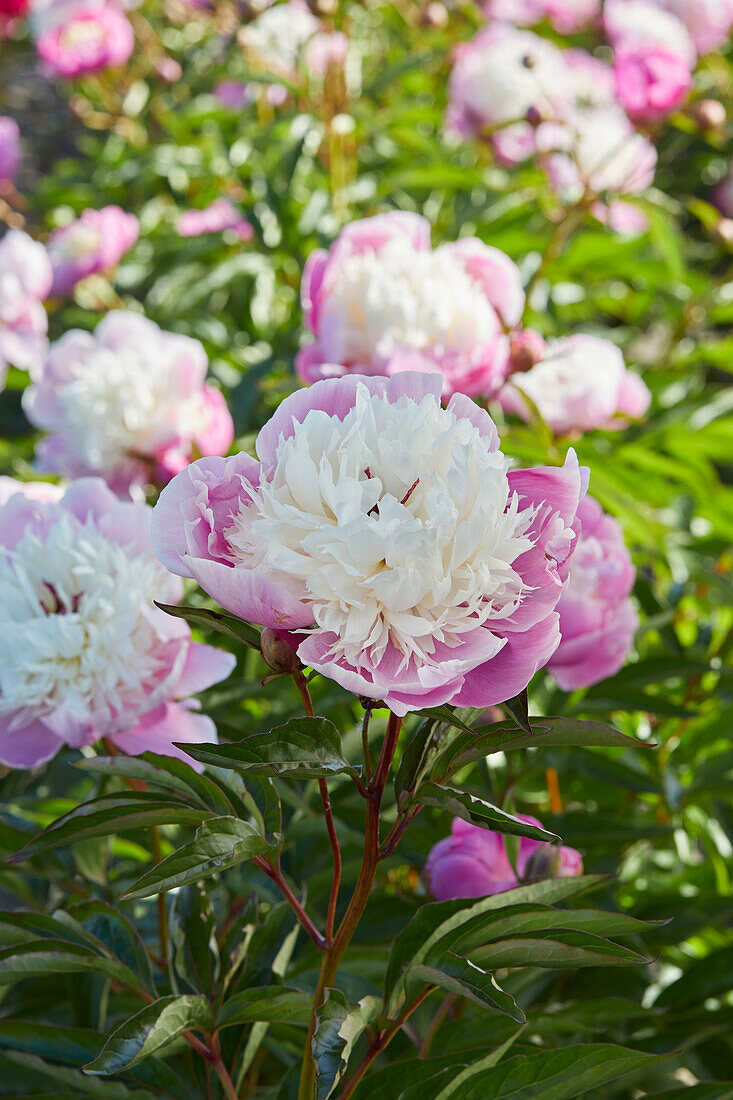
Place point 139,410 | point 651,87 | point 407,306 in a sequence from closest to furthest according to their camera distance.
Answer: point 407,306 → point 139,410 → point 651,87

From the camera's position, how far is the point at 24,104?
11.4 feet

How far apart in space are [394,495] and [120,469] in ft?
2.01

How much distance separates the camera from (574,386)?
3.11 feet

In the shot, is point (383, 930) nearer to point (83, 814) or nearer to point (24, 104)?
point (83, 814)

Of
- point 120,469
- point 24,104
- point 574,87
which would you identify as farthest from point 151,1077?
point 24,104

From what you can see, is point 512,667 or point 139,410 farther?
point 139,410

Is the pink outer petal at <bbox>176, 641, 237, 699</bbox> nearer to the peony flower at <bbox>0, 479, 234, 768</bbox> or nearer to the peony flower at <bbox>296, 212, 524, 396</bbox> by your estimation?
the peony flower at <bbox>0, 479, 234, 768</bbox>

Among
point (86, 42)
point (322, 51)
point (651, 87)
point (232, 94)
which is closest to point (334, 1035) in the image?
point (651, 87)

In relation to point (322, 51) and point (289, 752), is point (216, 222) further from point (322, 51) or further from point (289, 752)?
point (289, 752)

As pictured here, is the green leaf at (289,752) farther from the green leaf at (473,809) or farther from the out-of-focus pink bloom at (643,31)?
the out-of-focus pink bloom at (643,31)

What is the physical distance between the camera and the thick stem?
41 centimetres

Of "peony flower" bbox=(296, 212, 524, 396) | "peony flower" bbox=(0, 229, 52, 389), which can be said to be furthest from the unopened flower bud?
"peony flower" bbox=(0, 229, 52, 389)

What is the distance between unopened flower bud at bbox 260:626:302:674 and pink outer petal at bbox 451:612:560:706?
0.22 feet

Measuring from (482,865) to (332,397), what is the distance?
0.31m
